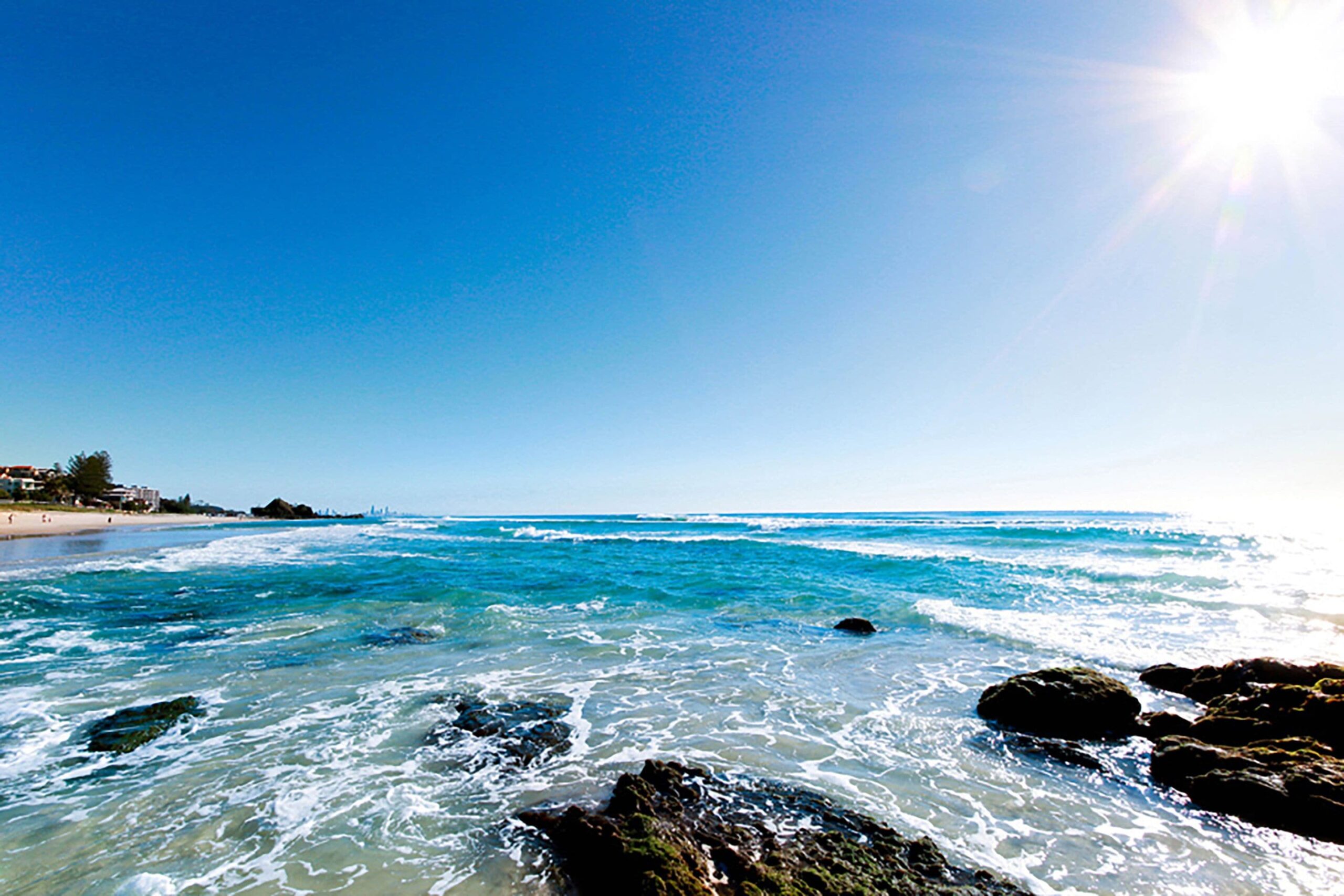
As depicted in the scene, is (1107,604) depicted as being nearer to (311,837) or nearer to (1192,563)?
(1192,563)

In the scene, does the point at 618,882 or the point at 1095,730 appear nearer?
the point at 618,882

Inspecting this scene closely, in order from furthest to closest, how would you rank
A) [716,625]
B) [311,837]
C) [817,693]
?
1. [716,625]
2. [817,693]
3. [311,837]

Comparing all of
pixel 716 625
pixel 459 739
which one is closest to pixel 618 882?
pixel 459 739

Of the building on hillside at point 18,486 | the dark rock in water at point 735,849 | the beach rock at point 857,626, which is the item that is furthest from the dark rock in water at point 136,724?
the building on hillside at point 18,486

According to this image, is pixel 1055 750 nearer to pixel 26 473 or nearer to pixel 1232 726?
pixel 1232 726

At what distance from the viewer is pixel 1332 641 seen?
44.1ft

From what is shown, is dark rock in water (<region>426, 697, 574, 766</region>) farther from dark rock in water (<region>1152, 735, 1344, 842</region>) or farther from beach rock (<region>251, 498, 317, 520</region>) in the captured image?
beach rock (<region>251, 498, 317, 520</region>)

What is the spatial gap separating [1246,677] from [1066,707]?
Result: 4.32 metres

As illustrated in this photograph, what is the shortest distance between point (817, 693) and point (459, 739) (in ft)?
18.7

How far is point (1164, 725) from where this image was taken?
8.10m

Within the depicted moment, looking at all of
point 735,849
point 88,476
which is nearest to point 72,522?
point 88,476

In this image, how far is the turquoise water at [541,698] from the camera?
16.3 ft

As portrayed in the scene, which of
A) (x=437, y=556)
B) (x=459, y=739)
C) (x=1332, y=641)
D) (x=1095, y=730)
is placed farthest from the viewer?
(x=437, y=556)

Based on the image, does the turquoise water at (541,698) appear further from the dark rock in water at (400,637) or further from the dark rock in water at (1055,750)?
the dark rock in water at (400,637)
